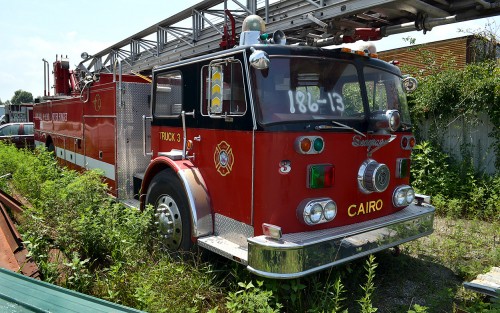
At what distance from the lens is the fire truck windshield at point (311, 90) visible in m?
3.30

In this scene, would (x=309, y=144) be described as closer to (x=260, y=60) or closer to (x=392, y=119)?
(x=260, y=60)

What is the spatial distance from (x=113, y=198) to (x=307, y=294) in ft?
10.3

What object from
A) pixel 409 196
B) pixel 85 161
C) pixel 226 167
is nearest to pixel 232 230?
pixel 226 167

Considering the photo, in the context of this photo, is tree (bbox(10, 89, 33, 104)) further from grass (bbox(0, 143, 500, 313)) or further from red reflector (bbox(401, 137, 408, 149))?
red reflector (bbox(401, 137, 408, 149))

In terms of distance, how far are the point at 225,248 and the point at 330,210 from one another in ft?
3.05

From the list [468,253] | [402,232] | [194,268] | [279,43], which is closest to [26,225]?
[194,268]

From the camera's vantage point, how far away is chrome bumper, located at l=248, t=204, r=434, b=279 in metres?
2.95

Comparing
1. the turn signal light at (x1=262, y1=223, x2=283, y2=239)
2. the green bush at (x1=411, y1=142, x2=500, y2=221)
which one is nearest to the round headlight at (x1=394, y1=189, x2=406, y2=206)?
the turn signal light at (x1=262, y1=223, x2=283, y2=239)

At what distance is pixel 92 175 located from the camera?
526cm

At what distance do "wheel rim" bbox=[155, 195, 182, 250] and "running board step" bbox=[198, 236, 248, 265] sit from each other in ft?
1.75

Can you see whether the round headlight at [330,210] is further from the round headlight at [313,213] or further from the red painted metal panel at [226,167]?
the red painted metal panel at [226,167]

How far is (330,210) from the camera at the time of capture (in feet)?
10.8

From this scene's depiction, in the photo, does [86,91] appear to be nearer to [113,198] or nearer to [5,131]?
[113,198]

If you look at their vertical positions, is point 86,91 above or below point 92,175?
above
